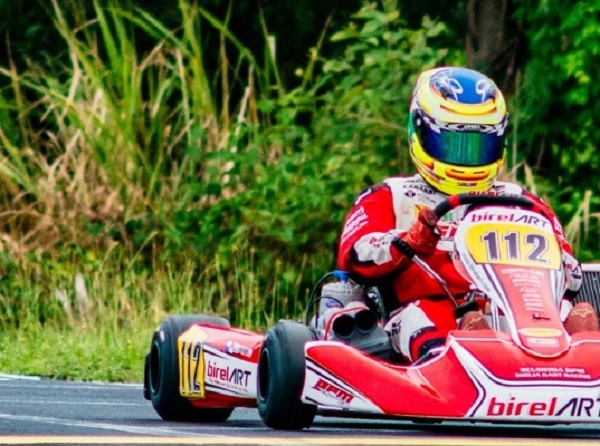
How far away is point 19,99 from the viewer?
1752 cm

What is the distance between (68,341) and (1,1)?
8751mm

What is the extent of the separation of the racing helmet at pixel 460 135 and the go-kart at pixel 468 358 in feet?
1.08

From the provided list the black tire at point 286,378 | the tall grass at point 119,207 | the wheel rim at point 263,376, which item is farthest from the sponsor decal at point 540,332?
the tall grass at point 119,207

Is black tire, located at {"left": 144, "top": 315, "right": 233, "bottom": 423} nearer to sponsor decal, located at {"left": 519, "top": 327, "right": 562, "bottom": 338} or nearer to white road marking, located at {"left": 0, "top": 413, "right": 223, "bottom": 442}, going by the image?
white road marking, located at {"left": 0, "top": 413, "right": 223, "bottom": 442}

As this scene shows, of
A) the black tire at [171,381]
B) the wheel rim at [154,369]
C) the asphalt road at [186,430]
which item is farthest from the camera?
the wheel rim at [154,369]

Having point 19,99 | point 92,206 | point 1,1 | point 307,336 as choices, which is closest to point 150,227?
point 92,206

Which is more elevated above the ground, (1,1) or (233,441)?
(233,441)

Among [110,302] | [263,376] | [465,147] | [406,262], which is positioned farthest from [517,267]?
[110,302]

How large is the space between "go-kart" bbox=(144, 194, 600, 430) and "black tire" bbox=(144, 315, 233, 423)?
0.36 meters

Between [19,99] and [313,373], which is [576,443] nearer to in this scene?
[313,373]

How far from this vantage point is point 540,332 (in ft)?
25.7

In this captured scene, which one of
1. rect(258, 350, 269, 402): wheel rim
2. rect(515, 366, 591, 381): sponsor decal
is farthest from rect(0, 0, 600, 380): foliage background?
rect(515, 366, 591, 381): sponsor decal

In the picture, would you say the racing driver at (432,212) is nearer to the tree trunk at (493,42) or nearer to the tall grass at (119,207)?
the tall grass at (119,207)

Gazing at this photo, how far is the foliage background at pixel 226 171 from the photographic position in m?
15.5
